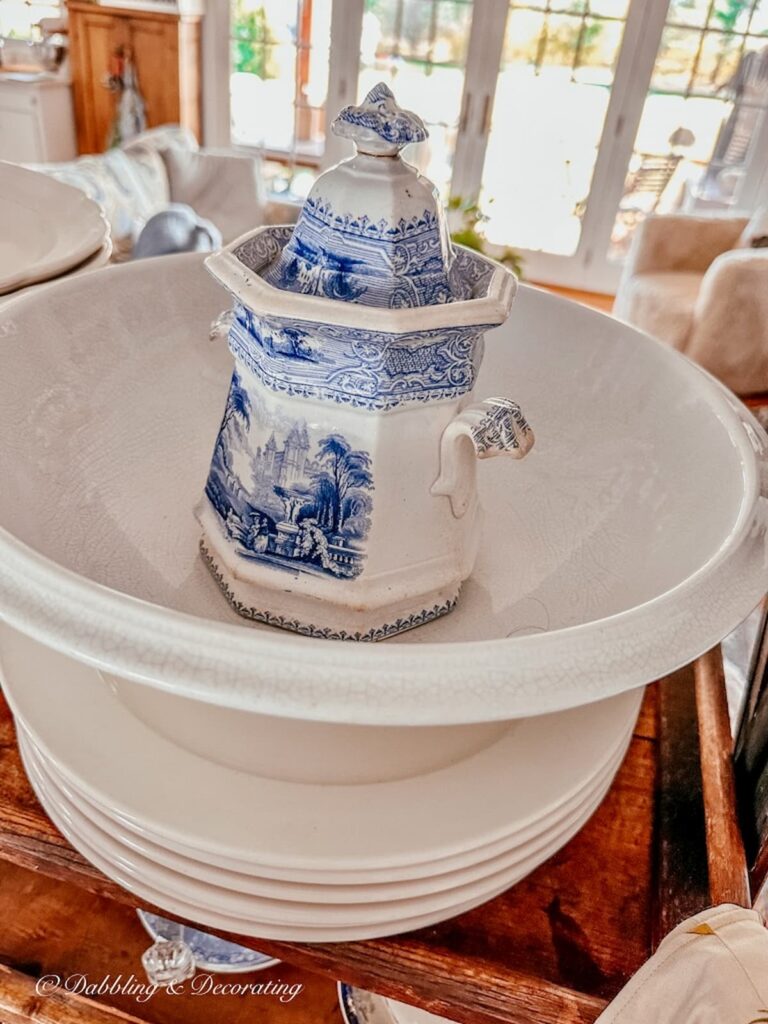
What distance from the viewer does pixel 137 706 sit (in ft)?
1.24

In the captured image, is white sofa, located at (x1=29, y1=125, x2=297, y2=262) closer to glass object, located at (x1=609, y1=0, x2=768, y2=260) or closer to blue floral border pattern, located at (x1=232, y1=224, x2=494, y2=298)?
glass object, located at (x1=609, y1=0, x2=768, y2=260)

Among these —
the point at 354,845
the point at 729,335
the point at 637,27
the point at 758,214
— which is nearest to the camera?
the point at 354,845

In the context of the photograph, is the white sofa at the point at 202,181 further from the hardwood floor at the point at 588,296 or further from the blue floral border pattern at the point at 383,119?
the blue floral border pattern at the point at 383,119

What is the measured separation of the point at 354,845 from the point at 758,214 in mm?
2926

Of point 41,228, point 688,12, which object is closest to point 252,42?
point 688,12

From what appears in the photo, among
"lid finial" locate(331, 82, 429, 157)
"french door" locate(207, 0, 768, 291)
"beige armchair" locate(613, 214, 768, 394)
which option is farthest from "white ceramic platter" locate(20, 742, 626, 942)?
"french door" locate(207, 0, 768, 291)

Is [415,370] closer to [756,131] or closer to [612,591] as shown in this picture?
[612,591]

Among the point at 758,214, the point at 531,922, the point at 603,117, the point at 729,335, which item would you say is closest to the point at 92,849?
the point at 531,922

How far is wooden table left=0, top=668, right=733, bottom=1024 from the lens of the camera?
336 millimetres

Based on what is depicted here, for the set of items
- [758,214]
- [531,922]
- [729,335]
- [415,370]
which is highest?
[415,370]

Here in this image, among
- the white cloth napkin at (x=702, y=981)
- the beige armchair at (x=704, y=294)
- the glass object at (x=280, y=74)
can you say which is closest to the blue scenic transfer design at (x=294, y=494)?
the white cloth napkin at (x=702, y=981)

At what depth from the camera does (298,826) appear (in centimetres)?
33

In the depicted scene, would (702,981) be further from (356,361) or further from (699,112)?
(699,112)

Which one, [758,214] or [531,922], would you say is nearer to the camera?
[531,922]
